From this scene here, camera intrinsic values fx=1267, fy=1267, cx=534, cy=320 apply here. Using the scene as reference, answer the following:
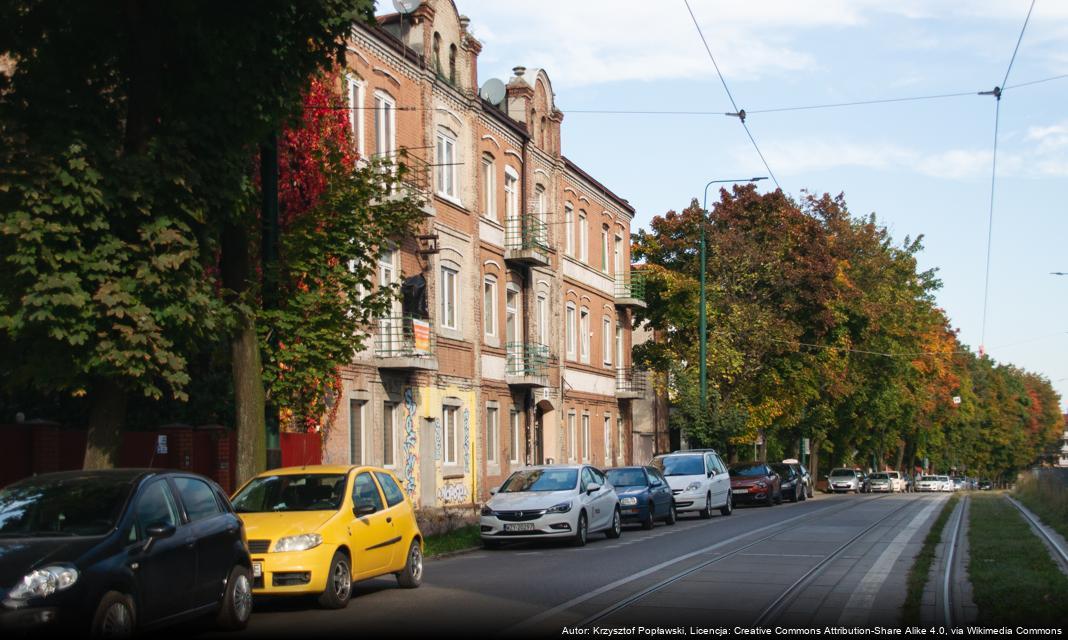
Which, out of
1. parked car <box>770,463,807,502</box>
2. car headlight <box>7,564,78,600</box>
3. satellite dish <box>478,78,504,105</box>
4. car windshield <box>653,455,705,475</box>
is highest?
satellite dish <box>478,78,504,105</box>

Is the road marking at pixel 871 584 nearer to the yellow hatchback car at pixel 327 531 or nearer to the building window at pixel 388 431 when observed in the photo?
the yellow hatchback car at pixel 327 531

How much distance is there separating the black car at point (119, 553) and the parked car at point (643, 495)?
51.3 feet

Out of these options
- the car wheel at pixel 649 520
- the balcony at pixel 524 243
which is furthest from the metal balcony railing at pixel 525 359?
the car wheel at pixel 649 520

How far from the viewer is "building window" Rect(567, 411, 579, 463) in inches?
1676

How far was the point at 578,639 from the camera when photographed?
10219mm

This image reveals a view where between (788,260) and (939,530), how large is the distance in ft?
88.2

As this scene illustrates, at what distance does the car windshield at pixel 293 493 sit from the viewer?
533 inches

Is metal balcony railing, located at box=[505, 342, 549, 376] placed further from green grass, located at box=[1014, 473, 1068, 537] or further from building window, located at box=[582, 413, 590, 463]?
green grass, located at box=[1014, 473, 1068, 537]

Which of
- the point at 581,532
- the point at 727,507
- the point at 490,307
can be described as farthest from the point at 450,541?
the point at 490,307

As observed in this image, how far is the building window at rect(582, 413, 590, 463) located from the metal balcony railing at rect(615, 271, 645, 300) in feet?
21.4

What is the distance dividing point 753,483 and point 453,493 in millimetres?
12126

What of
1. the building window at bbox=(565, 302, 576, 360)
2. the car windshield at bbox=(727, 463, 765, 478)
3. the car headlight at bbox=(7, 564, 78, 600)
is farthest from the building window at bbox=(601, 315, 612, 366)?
the car headlight at bbox=(7, 564, 78, 600)

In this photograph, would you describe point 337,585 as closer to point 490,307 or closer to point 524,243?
point 490,307

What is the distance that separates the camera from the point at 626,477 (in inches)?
1099
